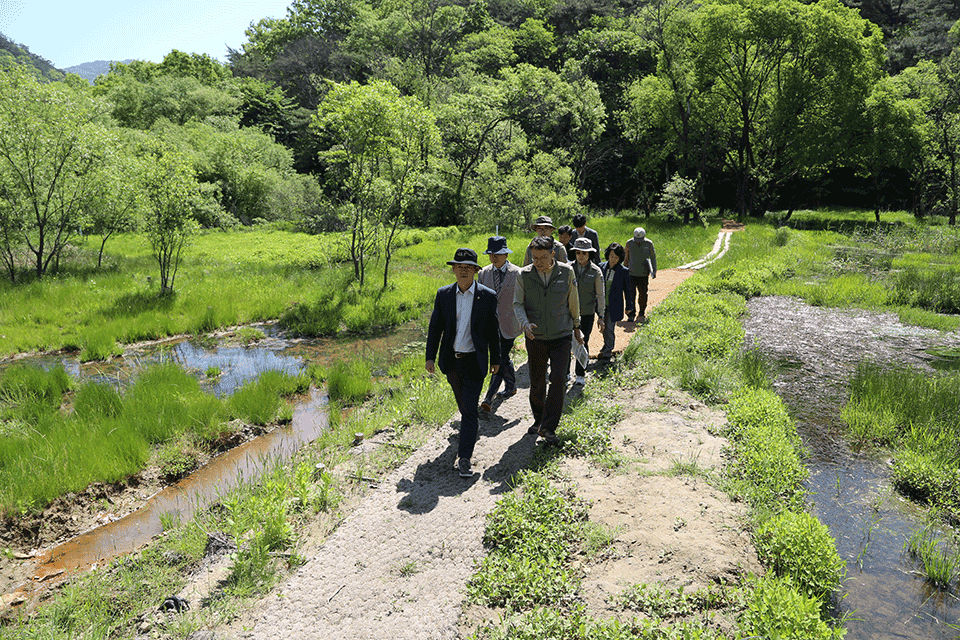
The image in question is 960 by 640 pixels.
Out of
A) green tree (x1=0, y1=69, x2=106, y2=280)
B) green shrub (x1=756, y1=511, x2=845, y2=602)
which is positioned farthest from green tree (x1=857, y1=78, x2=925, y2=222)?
green tree (x1=0, y1=69, x2=106, y2=280)

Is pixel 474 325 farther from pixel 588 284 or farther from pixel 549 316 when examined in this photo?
pixel 588 284

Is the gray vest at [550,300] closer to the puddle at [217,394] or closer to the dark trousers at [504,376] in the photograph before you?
the dark trousers at [504,376]

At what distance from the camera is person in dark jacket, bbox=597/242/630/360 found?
8664 mm

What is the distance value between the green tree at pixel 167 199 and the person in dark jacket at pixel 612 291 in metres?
12.0

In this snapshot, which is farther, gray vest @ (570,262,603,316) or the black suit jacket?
gray vest @ (570,262,603,316)

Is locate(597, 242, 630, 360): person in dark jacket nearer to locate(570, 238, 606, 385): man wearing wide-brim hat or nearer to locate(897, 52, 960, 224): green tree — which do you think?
locate(570, 238, 606, 385): man wearing wide-brim hat

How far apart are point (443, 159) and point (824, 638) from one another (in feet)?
107

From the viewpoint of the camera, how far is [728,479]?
5184 millimetres

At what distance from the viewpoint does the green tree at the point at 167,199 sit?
1447 centimetres

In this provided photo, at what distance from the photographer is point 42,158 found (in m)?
16.2

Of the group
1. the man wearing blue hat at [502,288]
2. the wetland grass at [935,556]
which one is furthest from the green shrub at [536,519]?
the wetland grass at [935,556]

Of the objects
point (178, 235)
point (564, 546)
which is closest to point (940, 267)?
point (564, 546)

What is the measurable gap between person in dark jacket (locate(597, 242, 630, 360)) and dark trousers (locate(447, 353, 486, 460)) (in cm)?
319

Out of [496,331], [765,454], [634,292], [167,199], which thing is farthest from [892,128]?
[167,199]
